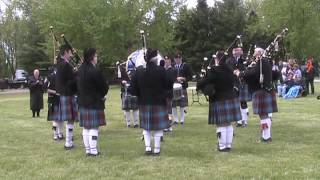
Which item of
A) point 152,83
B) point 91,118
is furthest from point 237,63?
point 91,118

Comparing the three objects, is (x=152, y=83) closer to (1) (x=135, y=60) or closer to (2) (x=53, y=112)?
(1) (x=135, y=60)

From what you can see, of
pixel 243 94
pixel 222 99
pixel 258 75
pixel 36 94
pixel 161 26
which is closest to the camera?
pixel 222 99

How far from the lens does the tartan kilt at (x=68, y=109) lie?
10461 millimetres

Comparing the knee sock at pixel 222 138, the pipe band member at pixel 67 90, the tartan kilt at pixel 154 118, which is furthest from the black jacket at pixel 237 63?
the pipe band member at pixel 67 90

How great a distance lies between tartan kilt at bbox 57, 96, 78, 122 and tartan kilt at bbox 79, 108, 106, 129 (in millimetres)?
1270

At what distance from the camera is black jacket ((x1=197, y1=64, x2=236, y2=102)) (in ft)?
30.0

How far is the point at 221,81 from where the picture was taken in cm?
917

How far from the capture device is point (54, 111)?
458 inches

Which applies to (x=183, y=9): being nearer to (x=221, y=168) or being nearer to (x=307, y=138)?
(x=307, y=138)

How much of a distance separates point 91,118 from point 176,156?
1.53m

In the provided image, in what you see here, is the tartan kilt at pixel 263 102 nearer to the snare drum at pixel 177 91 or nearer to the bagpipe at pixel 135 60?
the bagpipe at pixel 135 60

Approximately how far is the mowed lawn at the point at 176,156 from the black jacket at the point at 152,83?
3.04ft

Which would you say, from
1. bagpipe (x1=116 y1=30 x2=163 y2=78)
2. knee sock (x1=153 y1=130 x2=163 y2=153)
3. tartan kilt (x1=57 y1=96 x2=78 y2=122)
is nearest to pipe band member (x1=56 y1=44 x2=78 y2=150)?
tartan kilt (x1=57 y1=96 x2=78 y2=122)

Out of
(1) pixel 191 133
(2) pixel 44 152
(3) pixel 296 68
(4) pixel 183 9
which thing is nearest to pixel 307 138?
(1) pixel 191 133
